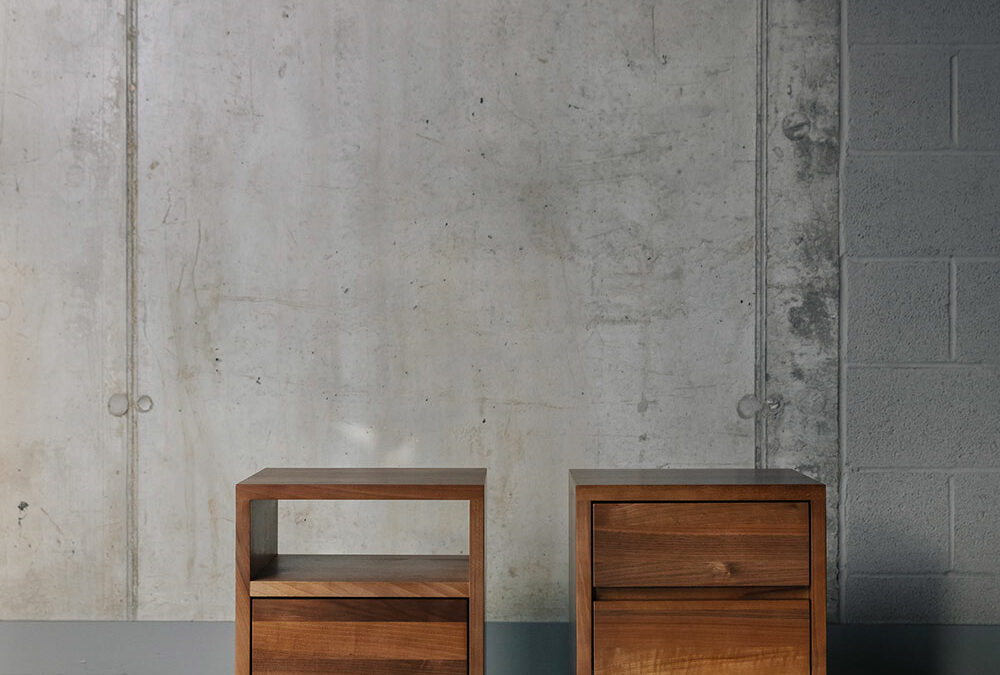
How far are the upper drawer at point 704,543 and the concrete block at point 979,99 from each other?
1350 millimetres

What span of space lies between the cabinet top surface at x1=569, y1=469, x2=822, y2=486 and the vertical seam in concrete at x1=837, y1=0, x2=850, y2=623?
409 mm

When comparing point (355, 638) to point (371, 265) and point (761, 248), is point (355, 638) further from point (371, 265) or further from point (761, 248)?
point (761, 248)

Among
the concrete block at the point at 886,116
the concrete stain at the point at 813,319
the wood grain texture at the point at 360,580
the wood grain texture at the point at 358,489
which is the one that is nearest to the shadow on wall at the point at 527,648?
the wood grain texture at the point at 360,580

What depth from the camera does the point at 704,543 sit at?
1.79 metres

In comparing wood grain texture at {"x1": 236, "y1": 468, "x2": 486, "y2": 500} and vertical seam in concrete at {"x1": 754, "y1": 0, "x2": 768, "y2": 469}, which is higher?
vertical seam in concrete at {"x1": 754, "y1": 0, "x2": 768, "y2": 469}

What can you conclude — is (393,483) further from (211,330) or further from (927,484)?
(927,484)

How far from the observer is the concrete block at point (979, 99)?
239 centimetres

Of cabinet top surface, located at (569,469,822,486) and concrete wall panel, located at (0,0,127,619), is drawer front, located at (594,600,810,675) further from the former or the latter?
concrete wall panel, located at (0,0,127,619)

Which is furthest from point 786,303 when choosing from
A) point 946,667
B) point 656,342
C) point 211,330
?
point 211,330

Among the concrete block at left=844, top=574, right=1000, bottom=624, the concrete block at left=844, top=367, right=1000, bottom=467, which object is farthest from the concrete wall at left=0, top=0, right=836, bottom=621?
the concrete block at left=844, top=574, right=1000, bottom=624

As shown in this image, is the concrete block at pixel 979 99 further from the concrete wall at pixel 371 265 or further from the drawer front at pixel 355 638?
the drawer front at pixel 355 638

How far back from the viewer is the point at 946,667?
94.0 inches

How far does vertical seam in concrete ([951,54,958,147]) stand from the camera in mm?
2391

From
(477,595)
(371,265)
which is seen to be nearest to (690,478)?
(477,595)
